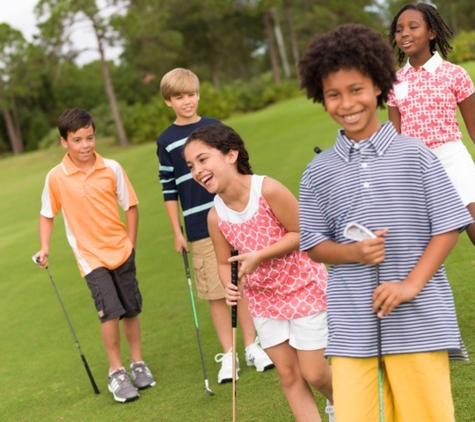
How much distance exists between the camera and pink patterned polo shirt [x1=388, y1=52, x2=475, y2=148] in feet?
16.1

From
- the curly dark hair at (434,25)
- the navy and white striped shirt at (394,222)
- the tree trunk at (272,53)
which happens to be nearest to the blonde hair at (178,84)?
the curly dark hair at (434,25)

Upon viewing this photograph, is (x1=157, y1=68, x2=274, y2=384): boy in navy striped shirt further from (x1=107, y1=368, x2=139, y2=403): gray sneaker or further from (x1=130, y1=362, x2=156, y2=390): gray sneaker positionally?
(x1=107, y1=368, x2=139, y2=403): gray sneaker

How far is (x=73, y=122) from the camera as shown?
5629 millimetres

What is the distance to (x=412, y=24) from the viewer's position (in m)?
5.04

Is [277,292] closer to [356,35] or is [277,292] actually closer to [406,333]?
[406,333]

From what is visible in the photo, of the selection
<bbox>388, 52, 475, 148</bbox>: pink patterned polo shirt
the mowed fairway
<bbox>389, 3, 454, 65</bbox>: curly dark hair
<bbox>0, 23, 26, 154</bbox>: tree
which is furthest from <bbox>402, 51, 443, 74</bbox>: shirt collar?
<bbox>0, 23, 26, 154</bbox>: tree

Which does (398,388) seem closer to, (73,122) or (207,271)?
(207,271)

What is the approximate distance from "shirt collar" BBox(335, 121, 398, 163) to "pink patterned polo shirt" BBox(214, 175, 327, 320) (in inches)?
42.5

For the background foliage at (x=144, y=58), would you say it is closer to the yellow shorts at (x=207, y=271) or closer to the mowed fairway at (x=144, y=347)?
the mowed fairway at (x=144, y=347)

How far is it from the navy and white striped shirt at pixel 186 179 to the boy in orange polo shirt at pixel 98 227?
13.2 inches

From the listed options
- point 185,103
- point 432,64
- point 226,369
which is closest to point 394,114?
point 432,64

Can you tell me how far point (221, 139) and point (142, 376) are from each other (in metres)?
2.44

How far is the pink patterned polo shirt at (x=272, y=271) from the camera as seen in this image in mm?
3939

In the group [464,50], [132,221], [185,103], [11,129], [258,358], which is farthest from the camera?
[11,129]
